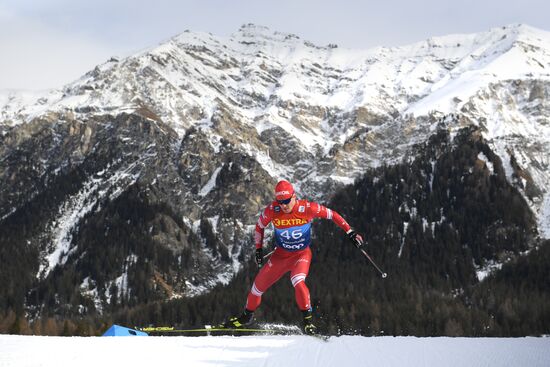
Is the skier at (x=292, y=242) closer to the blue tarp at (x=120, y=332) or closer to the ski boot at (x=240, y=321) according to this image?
the ski boot at (x=240, y=321)

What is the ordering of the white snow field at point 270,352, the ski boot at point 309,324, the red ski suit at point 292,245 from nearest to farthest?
1. the white snow field at point 270,352
2. the ski boot at point 309,324
3. the red ski suit at point 292,245

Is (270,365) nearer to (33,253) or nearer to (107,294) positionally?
(107,294)

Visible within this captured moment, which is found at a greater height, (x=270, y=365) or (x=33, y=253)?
(x=33, y=253)

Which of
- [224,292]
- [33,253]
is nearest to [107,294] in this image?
[33,253]

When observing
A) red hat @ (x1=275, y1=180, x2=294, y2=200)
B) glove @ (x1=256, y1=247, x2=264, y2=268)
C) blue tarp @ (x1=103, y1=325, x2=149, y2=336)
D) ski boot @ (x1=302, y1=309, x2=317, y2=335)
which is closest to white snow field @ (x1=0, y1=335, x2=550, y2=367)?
ski boot @ (x1=302, y1=309, x2=317, y2=335)

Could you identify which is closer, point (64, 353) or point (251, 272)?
point (64, 353)

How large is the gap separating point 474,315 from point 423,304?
9895 millimetres

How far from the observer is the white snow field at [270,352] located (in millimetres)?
9531

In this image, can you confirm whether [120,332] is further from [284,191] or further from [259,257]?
[284,191]

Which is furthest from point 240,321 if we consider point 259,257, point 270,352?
point 270,352

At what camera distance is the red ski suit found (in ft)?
47.4

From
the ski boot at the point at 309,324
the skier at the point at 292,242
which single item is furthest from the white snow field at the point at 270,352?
the skier at the point at 292,242

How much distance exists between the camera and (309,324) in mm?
14016

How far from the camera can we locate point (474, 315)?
104m
